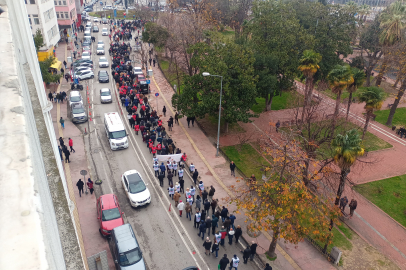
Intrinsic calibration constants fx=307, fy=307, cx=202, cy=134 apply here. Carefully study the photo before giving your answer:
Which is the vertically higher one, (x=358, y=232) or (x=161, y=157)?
(x=161, y=157)

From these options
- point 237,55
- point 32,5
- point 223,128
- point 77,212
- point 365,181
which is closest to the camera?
point 77,212

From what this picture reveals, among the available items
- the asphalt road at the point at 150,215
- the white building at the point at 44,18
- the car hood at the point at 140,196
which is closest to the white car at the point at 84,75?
the white building at the point at 44,18

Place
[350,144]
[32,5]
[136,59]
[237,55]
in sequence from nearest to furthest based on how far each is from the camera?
[350,144] < [237,55] < [32,5] < [136,59]

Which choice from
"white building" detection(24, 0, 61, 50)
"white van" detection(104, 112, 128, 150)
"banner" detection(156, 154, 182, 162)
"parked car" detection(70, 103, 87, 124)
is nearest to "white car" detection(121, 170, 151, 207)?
"banner" detection(156, 154, 182, 162)

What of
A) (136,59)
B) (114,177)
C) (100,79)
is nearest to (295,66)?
(114,177)

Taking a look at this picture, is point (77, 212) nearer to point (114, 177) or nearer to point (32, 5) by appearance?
point (114, 177)

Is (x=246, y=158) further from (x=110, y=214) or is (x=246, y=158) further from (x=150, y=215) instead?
(x=110, y=214)

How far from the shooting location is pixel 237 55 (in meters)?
25.2

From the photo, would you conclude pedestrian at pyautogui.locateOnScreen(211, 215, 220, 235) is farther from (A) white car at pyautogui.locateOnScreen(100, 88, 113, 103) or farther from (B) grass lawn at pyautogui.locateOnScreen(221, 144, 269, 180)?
(A) white car at pyautogui.locateOnScreen(100, 88, 113, 103)

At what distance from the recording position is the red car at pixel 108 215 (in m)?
15.3

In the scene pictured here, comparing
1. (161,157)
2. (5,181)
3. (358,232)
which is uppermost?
(5,181)

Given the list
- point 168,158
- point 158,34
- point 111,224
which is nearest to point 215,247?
point 111,224

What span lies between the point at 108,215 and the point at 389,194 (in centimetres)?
1834

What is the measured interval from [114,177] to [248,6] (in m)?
55.7
